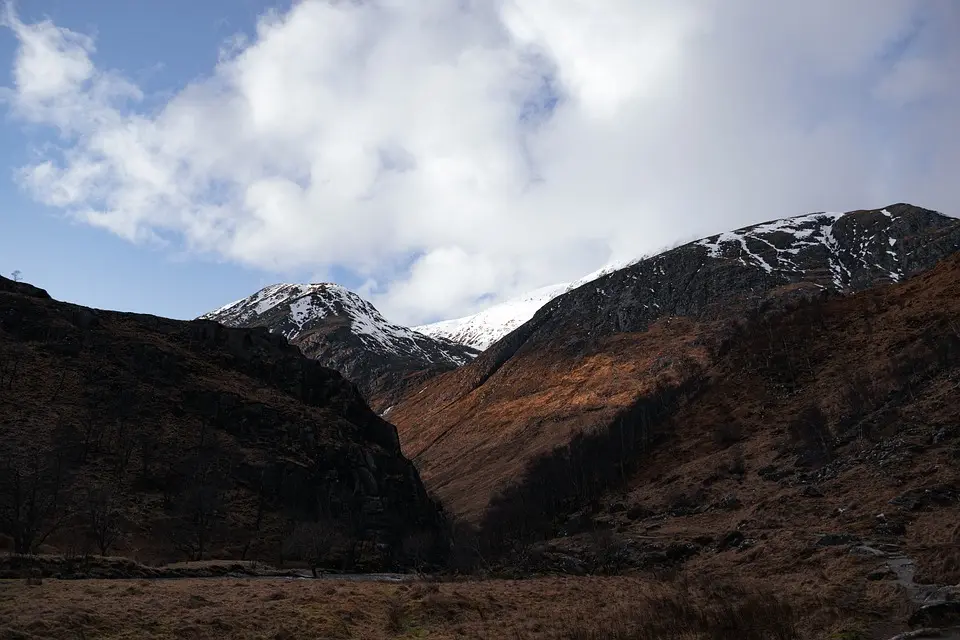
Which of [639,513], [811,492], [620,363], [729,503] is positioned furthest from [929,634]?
[620,363]

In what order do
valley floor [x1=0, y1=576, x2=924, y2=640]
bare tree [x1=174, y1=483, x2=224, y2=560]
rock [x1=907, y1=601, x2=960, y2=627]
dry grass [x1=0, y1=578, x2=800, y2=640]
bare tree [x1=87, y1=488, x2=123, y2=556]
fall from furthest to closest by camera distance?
1. bare tree [x1=174, y1=483, x2=224, y2=560]
2. bare tree [x1=87, y1=488, x2=123, y2=556]
3. dry grass [x1=0, y1=578, x2=800, y2=640]
4. valley floor [x1=0, y1=576, x2=924, y2=640]
5. rock [x1=907, y1=601, x2=960, y2=627]

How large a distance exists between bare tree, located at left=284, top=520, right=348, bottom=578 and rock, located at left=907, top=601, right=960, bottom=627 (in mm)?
48093

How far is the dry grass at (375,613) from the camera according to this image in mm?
17344

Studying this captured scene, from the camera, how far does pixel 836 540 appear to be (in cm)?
3081

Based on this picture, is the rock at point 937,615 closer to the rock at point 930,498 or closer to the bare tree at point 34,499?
the rock at point 930,498

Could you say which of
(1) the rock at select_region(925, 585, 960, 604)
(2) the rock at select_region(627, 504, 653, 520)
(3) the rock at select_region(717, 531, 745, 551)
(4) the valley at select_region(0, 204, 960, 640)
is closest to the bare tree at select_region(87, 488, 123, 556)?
(4) the valley at select_region(0, 204, 960, 640)

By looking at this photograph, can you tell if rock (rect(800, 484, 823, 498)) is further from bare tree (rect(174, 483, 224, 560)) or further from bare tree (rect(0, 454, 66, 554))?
bare tree (rect(0, 454, 66, 554))

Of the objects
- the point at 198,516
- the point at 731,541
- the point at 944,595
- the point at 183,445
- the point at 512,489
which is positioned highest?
the point at 183,445

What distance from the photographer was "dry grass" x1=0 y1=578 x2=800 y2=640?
17344 millimetres

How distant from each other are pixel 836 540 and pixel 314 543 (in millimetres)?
44248

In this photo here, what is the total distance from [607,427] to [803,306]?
163 ft

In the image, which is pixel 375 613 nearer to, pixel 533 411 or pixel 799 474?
pixel 799 474

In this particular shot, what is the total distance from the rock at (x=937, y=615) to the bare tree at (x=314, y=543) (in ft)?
158

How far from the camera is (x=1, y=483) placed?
52.5 metres
